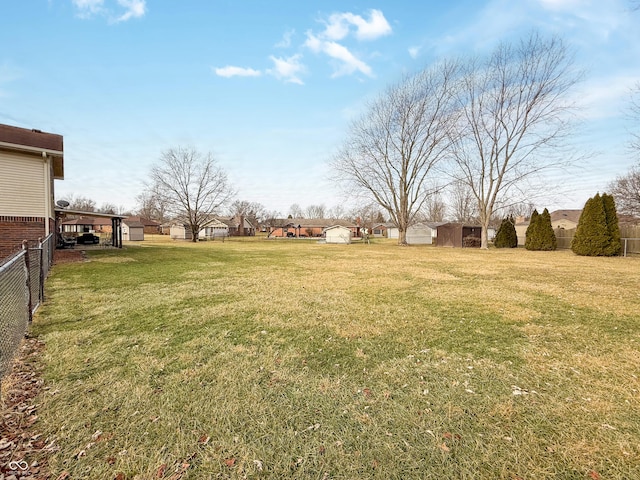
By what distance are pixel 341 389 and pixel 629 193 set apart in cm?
4106

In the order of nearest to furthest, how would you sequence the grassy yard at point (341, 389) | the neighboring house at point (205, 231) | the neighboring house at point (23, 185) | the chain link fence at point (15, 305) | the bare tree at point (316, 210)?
1. the grassy yard at point (341, 389)
2. the chain link fence at point (15, 305)
3. the neighboring house at point (23, 185)
4. the neighboring house at point (205, 231)
5. the bare tree at point (316, 210)

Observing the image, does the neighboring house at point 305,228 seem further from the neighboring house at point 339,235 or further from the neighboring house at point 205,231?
the neighboring house at point 339,235

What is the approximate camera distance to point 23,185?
36.2 feet

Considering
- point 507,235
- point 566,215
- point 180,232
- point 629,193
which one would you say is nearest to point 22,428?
point 507,235

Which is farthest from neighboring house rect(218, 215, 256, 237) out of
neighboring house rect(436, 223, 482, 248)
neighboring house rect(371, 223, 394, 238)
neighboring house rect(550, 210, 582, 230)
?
neighboring house rect(550, 210, 582, 230)

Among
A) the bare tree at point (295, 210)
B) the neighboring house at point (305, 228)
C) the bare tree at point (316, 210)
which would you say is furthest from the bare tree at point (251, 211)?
the bare tree at point (316, 210)

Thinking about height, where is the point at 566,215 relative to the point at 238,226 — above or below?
above

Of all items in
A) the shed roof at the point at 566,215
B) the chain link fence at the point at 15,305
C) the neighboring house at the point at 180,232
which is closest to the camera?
the chain link fence at the point at 15,305

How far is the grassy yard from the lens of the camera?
210 cm

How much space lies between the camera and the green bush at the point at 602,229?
1816cm

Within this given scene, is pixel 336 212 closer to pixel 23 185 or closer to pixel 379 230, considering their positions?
pixel 379 230

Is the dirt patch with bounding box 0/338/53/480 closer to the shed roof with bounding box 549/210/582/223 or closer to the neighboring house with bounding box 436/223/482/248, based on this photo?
the neighboring house with bounding box 436/223/482/248

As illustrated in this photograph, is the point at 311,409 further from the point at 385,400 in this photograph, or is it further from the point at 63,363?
the point at 63,363

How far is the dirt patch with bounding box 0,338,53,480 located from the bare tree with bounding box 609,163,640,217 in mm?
41492
